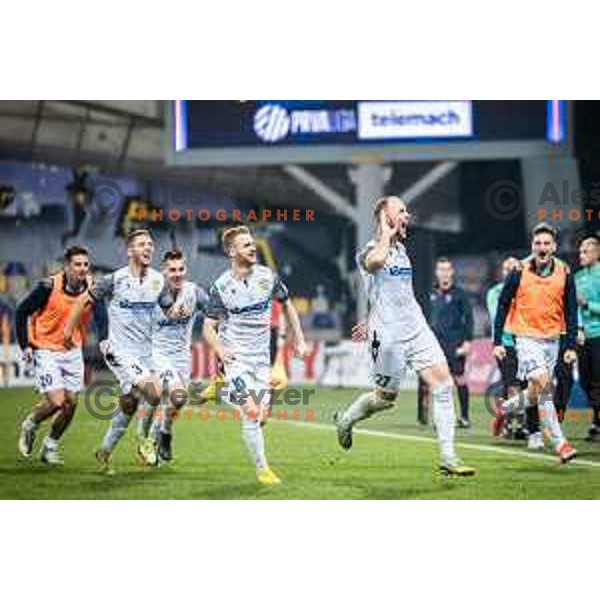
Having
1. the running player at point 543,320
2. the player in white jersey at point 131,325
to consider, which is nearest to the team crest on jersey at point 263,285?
the player in white jersey at point 131,325

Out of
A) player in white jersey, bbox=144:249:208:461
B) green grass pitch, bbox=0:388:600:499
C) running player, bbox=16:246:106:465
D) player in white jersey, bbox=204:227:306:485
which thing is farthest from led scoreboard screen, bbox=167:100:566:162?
green grass pitch, bbox=0:388:600:499

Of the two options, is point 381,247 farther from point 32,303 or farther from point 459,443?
point 32,303

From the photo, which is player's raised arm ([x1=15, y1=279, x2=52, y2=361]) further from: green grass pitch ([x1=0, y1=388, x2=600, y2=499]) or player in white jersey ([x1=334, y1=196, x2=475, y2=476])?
player in white jersey ([x1=334, y1=196, x2=475, y2=476])

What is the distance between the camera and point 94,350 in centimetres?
891

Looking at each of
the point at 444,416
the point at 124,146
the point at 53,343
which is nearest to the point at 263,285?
the point at 444,416

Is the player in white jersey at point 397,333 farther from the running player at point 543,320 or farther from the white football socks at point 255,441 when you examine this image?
the white football socks at point 255,441

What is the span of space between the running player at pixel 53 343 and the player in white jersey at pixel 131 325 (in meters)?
0.16

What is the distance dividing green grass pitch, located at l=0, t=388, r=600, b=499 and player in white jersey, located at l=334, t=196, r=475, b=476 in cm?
28

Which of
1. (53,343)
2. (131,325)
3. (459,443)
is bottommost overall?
(459,443)

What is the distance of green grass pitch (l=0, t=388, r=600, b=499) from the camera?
326 inches

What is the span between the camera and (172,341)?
8.81 metres

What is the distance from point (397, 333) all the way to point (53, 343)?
2185 mm

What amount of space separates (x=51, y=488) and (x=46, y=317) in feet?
3.61

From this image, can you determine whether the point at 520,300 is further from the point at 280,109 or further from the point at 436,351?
the point at 280,109
